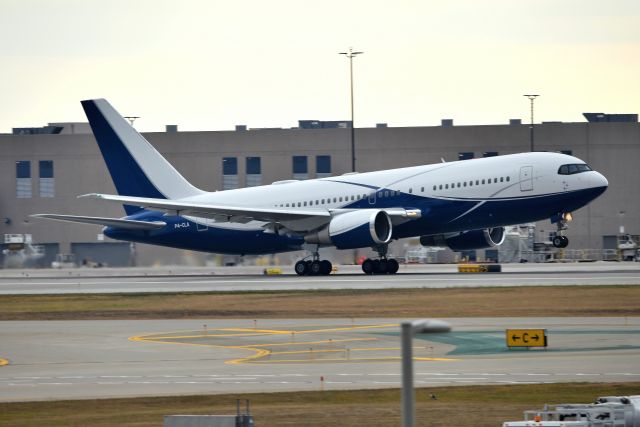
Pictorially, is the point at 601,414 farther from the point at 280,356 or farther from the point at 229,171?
the point at 229,171

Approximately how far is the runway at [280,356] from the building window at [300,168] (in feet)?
214

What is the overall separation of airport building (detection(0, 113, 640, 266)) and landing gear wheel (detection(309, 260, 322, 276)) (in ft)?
131

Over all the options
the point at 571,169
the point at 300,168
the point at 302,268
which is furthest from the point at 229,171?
the point at 571,169

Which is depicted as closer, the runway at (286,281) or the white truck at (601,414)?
the white truck at (601,414)

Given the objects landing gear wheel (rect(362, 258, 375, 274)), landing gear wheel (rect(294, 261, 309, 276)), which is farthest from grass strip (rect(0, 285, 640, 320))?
landing gear wheel (rect(362, 258, 375, 274))

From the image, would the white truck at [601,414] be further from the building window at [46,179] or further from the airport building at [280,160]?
the building window at [46,179]

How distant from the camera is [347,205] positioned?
70438mm

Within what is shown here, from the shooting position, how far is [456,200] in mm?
65875

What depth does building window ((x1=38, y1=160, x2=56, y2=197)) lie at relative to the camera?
115 meters

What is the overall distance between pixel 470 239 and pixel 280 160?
1688 inches

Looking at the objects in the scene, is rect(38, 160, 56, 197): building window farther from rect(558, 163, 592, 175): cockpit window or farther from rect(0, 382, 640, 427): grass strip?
rect(0, 382, 640, 427): grass strip

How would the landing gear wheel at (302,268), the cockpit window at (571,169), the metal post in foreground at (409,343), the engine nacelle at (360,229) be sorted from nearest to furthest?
the metal post in foreground at (409,343), the cockpit window at (571,169), the engine nacelle at (360,229), the landing gear wheel at (302,268)

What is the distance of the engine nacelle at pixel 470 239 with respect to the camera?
231 feet

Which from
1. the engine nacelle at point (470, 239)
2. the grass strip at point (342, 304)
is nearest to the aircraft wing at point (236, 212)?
the engine nacelle at point (470, 239)
